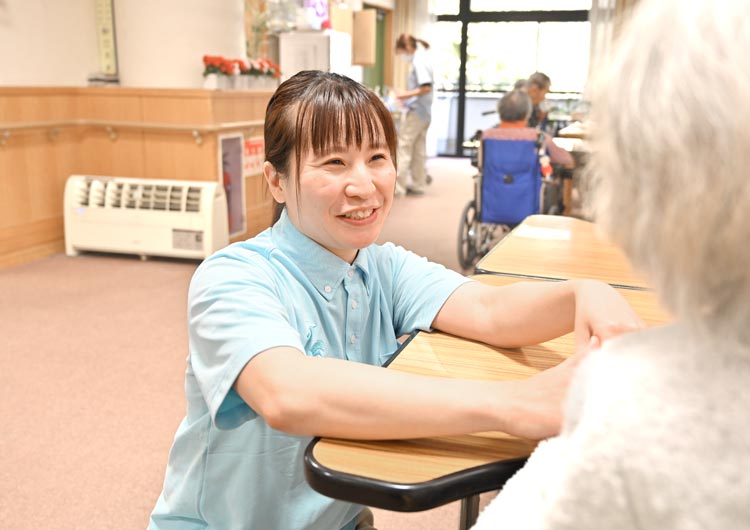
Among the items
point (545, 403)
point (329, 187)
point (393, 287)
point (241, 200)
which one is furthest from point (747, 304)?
point (241, 200)

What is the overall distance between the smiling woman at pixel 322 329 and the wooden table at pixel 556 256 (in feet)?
1.24

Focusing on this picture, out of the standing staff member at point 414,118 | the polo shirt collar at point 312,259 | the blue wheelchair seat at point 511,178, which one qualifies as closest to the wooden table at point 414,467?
the polo shirt collar at point 312,259

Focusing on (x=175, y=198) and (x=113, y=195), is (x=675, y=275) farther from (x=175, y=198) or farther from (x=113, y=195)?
(x=113, y=195)

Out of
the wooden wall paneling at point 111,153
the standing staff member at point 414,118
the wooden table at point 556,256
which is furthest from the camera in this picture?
the standing staff member at point 414,118

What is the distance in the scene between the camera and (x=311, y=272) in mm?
1103

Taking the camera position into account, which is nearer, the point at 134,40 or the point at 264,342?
the point at 264,342

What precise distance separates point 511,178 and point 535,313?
334 centimetres

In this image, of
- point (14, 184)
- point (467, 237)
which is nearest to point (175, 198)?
point (14, 184)

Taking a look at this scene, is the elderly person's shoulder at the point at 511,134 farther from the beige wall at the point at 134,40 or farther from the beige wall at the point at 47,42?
the beige wall at the point at 47,42

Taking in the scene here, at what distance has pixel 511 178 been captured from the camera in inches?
169

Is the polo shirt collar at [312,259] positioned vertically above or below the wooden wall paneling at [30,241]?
above

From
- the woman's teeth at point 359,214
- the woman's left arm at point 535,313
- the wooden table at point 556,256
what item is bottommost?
the wooden table at point 556,256

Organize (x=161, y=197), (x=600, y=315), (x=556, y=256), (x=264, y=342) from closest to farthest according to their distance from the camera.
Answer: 1. (x=264, y=342)
2. (x=600, y=315)
3. (x=556, y=256)
4. (x=161, y=197)

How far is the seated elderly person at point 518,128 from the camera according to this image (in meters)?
4.33
